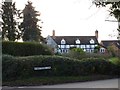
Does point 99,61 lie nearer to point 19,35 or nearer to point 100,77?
point 100,77

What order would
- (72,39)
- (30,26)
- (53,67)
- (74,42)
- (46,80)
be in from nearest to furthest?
(46,80)
(53,67)
(30,26)
(74,42)
(72,39)

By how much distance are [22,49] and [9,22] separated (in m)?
32.9

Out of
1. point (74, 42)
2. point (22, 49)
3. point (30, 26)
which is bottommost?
point (22, 49)

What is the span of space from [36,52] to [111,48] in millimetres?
25264

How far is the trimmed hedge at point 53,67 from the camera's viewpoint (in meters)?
21.3

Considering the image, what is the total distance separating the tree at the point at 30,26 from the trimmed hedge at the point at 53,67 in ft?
118

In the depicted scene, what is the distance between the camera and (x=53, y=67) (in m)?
22.8

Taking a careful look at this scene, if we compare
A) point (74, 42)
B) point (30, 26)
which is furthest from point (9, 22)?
point (74, 42)

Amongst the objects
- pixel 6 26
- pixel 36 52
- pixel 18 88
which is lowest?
pixel 18 88

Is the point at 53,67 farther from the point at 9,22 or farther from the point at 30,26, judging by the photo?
the point at 30,26

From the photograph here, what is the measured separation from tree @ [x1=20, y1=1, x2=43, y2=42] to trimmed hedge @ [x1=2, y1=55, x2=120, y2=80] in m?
35.9

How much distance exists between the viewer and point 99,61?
25156mm

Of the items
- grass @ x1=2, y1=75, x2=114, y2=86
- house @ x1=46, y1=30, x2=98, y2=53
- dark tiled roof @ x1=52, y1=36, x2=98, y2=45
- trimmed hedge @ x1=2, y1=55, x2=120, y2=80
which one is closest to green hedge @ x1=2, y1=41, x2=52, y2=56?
trimmed hedge @ x1=2, y1=55, x2=120, y2=80

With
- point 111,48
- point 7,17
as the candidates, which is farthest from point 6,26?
point 111,48
